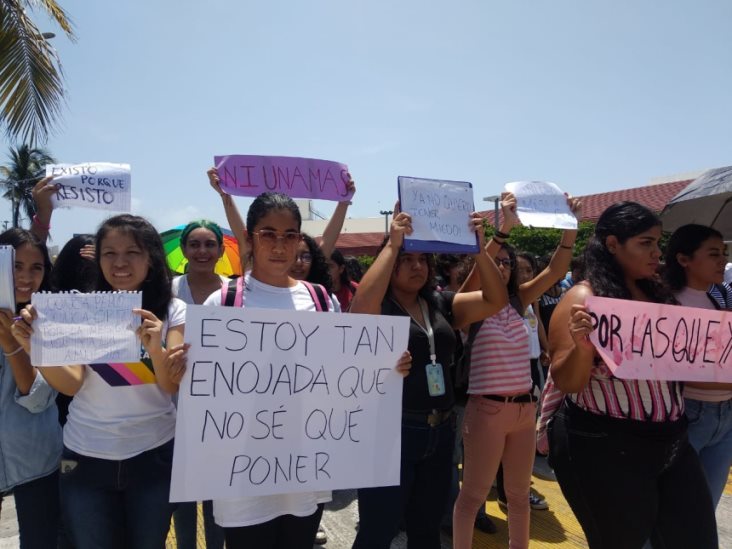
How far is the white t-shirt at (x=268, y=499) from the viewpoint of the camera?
1877 millimetres

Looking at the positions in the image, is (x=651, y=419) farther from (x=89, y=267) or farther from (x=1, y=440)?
(x=89, y=267)

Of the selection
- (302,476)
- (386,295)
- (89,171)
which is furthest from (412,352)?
(89,171)

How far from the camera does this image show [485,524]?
3.71 m

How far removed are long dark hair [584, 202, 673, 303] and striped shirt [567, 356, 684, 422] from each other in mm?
343

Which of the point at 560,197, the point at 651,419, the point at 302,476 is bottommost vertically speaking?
the point at 302,476

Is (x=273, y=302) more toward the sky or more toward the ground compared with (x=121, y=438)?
more toward the sky

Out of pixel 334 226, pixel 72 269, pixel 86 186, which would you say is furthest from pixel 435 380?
pixel 86 186

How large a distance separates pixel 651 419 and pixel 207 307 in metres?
1.86

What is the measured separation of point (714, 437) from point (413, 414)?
63.4 inches

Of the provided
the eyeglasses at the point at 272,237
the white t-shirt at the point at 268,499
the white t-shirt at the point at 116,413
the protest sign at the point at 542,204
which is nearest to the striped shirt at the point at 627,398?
the protest sign at the point at 542,204

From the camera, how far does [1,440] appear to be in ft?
7.16

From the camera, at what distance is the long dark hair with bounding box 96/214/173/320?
2.13 m

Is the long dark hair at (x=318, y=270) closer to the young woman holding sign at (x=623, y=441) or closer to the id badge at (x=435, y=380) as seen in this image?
the id badge at (x=435, y=380)

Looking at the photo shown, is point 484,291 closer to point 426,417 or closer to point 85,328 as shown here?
point 426,417
